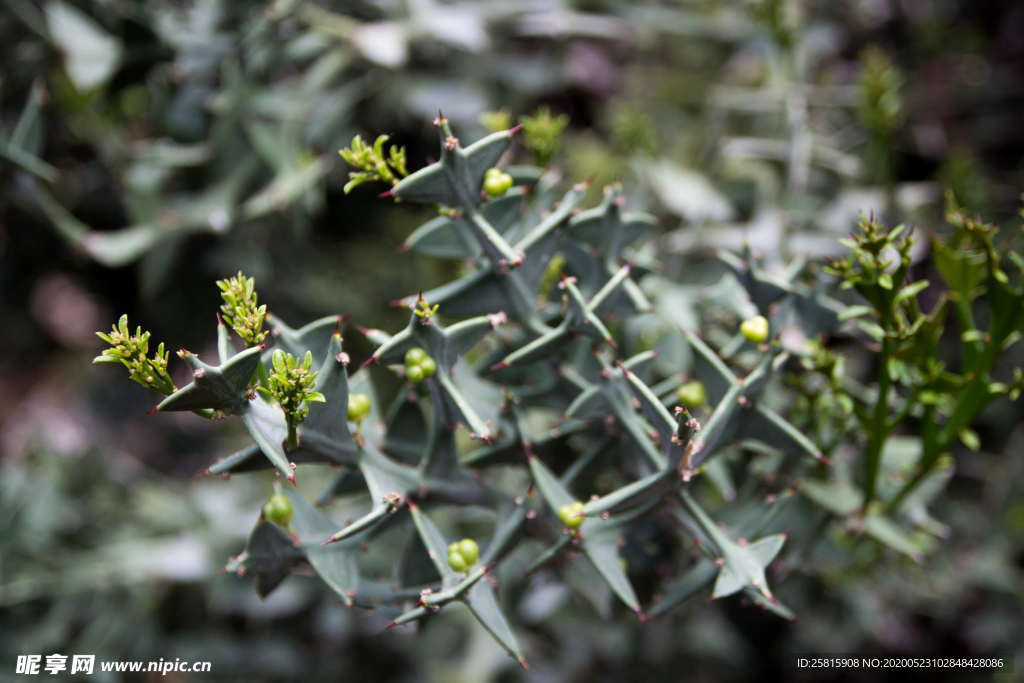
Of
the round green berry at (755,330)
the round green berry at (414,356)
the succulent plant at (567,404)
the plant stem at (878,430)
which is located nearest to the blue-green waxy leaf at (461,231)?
the succulent plant at (567,404)

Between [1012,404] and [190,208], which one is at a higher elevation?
[190,208]

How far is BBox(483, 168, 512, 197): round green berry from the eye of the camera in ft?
1.94

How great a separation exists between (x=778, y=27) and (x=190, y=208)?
79cm

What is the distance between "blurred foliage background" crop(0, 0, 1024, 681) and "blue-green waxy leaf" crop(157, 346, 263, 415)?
0.45m

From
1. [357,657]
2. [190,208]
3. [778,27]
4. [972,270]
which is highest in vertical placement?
[778,27]

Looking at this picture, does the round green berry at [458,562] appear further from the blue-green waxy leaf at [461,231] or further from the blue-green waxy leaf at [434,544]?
the blue-green waxy leaf at [461,231]

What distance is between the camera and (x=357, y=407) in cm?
61

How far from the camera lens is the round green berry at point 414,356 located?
0.59m

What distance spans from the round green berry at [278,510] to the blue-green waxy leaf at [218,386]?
11 cm

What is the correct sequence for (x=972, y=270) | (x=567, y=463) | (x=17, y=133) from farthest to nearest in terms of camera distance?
(x=17, y=133) → (x=567, y=463) → (x=972, y=270)

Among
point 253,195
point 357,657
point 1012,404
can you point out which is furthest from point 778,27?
point 357,657

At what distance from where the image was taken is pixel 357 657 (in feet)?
3.70

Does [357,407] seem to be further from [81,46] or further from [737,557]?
[81,46]

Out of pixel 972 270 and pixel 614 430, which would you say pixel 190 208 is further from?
pixel 972 270
